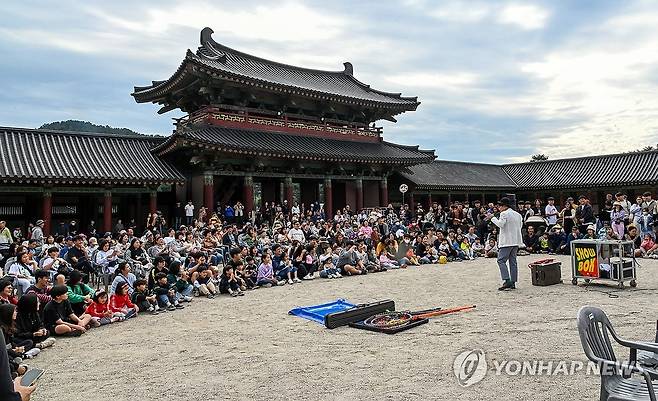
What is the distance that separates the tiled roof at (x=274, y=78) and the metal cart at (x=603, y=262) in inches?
601

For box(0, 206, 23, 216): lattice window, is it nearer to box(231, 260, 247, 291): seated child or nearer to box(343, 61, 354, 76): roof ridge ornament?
box(231, 260, 247, 291): seated child

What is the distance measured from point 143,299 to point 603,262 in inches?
363

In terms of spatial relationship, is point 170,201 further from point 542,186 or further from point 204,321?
point 542,186

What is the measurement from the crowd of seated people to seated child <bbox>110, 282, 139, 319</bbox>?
19mm

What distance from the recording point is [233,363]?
559 cm

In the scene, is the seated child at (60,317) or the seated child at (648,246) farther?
the seated child at (648,246)

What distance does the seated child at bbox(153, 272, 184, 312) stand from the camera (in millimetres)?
9297

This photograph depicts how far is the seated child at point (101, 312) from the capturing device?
8133 mm

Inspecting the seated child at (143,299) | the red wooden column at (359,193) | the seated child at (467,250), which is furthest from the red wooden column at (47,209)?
the seated child at (467,250)

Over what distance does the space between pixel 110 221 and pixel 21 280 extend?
959 cm

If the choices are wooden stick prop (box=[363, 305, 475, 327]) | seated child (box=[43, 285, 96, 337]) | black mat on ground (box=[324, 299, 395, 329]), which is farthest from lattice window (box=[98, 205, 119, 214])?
wooden stick prop (box=[363, 305, 475, 327])

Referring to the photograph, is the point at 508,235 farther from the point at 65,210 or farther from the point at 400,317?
the point at 65,210

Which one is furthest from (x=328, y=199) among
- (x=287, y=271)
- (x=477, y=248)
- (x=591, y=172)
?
(x=591, y=172)

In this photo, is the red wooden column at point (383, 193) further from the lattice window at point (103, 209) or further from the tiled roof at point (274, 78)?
the lattice window at point (103, 209)
